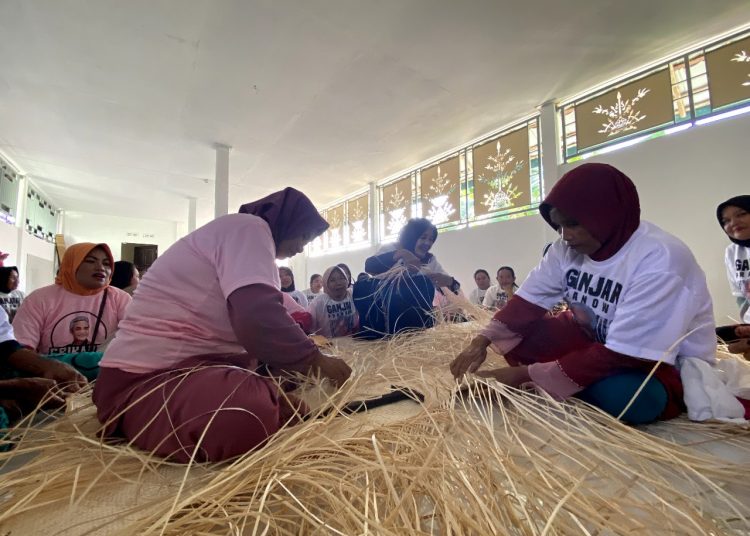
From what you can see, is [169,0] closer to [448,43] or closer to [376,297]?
[448,43]

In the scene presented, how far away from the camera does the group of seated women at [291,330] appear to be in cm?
68

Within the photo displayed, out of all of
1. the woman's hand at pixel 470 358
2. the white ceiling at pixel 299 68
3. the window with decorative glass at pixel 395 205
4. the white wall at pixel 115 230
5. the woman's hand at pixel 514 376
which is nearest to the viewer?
the woman's hand at pixel 514 376

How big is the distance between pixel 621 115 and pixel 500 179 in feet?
4.41

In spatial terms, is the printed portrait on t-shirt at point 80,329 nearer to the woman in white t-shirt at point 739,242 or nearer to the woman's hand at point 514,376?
the woman's hand at point 514,376

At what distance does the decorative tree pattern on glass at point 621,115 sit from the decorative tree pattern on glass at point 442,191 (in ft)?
6.09

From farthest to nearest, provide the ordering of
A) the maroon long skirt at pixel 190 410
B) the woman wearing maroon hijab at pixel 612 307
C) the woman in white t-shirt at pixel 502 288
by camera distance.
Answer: the woman in white t-shirt at pixel 502 288 < the woman wearing maroon hijab at pixel 612 307 < the maroon long skirt at pixel 190 410

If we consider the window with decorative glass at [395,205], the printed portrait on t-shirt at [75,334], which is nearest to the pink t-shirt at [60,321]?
the printed portrait on t-shirt at [75,334]

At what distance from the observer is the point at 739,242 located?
71.7 inches

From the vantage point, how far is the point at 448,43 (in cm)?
264

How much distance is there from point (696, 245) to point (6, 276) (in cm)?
540

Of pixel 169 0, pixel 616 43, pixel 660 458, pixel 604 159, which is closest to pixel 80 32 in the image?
pixel 169 0

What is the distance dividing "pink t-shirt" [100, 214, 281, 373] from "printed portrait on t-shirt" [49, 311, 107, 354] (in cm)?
84

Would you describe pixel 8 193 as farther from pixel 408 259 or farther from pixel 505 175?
pixel 505 175

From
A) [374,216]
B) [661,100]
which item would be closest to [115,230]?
[374,216]
